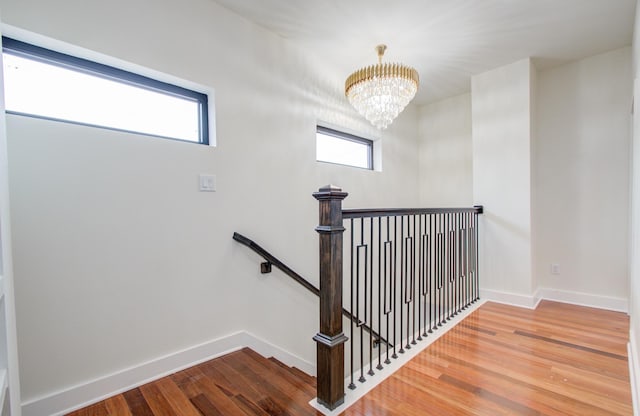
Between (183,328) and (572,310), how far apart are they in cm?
341

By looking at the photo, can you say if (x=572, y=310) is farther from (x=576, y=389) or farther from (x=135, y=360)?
(x=135, y=360)

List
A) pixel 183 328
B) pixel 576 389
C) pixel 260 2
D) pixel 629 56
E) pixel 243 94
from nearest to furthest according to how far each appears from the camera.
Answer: pixel 576 389 < pixel 183 328 < pixel 260 2 < pixel 243 94 < pixel 629 56

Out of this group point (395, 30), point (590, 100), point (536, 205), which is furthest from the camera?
point (536, 205)

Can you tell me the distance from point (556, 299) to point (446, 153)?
2.12 meters

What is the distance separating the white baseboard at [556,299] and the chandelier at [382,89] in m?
2.17

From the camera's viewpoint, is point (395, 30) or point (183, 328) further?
point (395, 30)

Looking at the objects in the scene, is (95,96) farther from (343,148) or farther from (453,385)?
(453,385)

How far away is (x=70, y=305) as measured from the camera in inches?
60.6

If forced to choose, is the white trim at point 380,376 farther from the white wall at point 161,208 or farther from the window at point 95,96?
the window at point 95,96

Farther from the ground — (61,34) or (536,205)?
(61,34)

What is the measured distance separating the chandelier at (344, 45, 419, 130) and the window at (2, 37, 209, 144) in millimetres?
1217

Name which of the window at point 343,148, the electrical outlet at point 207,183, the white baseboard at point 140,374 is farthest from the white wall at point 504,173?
the electrical outlet at point 207,183

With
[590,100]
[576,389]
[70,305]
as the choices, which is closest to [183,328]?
[70,305]

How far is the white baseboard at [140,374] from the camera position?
4.79 feet
